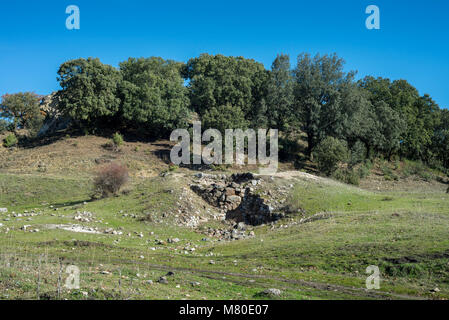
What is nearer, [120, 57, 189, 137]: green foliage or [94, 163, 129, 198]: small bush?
[94, 163, 129, 198]: small bush

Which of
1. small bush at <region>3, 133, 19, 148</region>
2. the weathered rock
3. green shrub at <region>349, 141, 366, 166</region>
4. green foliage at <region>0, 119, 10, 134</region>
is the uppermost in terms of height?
green foliage at <region>0, 119, 10, 134</region>

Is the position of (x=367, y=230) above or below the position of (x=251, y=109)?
below

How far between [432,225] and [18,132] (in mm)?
76271

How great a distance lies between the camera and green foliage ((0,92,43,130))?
76.6m

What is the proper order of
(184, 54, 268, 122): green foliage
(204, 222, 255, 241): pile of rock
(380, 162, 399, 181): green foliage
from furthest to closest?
(184, 54, 268, 122): green foliage, (380, 162, 399, 181): green foliage, (204, 222, 255, 241): pile of rock

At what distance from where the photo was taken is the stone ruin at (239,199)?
37688 millimetres

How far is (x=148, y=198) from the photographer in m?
40.0

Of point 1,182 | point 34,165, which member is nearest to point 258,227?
point 1,182

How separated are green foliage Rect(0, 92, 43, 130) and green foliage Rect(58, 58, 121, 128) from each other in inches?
637

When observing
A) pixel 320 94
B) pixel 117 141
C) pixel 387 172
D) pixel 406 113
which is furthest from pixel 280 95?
pixel 117 141

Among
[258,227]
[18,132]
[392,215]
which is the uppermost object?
[18,132]

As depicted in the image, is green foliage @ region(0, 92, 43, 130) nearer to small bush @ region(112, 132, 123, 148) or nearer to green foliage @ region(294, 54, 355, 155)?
small bush @ region(112, 132, 123, 148)

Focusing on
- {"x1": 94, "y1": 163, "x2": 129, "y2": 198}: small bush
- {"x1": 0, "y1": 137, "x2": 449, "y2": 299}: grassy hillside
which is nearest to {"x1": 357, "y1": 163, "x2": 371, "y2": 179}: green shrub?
{"x1": 0, "y1": 137, "x2": 449, "y2": 299}: grassy hillside
